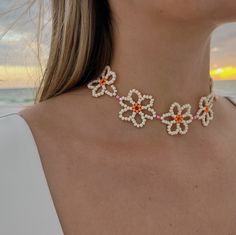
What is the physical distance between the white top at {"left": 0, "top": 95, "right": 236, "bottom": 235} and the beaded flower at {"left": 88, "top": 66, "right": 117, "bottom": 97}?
183 millimetres

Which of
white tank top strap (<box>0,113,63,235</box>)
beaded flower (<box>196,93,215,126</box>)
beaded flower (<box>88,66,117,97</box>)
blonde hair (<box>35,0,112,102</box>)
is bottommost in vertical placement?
beaded flower (<box>196,93,215,126</box>)

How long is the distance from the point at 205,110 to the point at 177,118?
79 millimetres

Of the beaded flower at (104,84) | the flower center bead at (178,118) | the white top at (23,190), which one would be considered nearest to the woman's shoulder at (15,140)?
the white top at (23,190)

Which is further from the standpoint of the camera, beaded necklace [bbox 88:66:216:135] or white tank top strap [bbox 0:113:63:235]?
Answer: beaded necklace [bbox 88:66:216:135]

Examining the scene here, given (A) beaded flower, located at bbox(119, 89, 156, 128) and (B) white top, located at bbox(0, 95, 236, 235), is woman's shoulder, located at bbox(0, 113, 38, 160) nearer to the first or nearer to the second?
(B) white top, located at bbox(0, 95, 236, 235)

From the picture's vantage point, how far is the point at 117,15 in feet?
2.66

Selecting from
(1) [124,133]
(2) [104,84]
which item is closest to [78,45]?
(2) [104,84]

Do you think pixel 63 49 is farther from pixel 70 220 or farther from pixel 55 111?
pixel 70 220

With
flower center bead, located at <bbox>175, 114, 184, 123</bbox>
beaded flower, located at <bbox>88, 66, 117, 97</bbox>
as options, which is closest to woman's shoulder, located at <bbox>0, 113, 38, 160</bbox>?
beaded flower, located at <bbox>88, 66, 117, 97</bbox>

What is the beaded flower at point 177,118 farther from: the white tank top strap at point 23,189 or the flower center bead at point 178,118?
the white tank top strap at point 23,189

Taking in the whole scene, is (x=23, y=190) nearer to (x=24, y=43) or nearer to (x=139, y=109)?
(x=139, y=109)

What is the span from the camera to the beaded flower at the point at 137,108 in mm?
780

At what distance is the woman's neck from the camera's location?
30.1 inches

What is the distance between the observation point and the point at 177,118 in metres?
0.80
